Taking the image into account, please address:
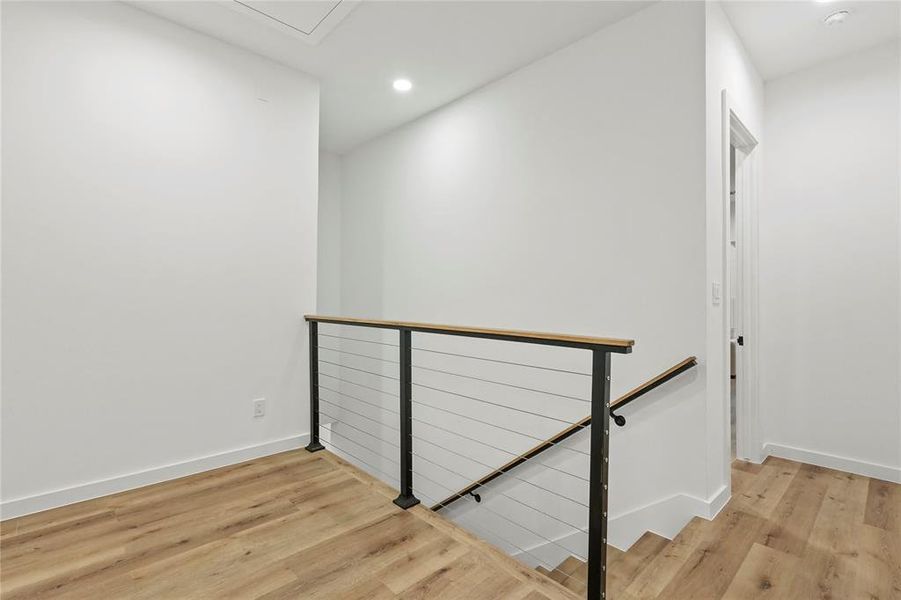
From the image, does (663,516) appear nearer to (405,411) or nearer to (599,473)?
(599,473)

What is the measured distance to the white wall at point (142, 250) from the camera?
6.88 ft

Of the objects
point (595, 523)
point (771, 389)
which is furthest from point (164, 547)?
point (771, 389)

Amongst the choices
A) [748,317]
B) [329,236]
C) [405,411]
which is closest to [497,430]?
[405,411]

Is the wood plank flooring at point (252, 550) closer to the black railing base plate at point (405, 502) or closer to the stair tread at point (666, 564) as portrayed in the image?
the black railing base plate at point (405, 502)

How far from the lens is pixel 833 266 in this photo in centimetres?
291

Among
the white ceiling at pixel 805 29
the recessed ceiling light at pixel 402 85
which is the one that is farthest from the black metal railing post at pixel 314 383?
the white ceiling at pixel 805 29

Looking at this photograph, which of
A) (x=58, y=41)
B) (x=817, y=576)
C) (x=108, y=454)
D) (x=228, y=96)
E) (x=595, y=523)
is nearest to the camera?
(x=595, y=523)

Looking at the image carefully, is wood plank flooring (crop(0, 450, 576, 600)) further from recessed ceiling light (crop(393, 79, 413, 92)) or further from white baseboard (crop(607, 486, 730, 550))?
recessed ceiling light (crop(393, 79, 413, 92))

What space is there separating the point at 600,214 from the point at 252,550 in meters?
2.45

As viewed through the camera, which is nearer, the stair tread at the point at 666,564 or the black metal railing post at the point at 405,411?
the stair tread at the point at 666,564

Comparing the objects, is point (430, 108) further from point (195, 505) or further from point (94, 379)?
point (195, 505)

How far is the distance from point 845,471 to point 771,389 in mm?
616

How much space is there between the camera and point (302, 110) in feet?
10.1

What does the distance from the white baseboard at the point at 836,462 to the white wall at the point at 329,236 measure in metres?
4.11
